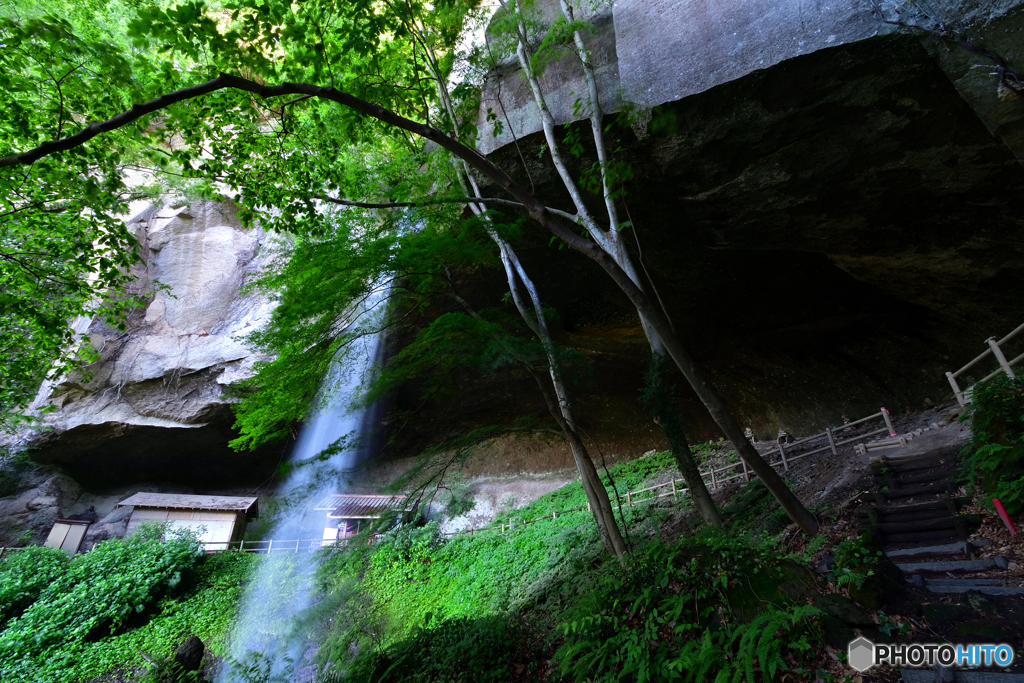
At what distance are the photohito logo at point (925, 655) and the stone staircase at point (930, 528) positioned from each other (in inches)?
31.9

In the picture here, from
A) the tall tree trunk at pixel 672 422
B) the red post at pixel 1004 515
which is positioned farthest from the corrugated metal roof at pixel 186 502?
the red post at pixel 1004 515

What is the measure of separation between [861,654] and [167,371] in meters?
17.1

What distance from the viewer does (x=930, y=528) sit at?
15.7ft

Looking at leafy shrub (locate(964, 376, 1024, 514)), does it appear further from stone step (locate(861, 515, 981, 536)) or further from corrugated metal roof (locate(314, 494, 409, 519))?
corrugated metal roof (locate(314, 494, 409, 519))

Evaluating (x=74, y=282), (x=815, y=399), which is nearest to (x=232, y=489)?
(x=74, y=282)

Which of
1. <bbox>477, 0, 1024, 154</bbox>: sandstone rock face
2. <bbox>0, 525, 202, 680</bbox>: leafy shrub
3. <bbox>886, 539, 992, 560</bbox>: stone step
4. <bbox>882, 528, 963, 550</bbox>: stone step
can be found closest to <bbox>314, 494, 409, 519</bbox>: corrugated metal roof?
<bbox>0, 525, 202, 680</bbox>: leafy shrub

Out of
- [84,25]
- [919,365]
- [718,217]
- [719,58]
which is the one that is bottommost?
[919,365]

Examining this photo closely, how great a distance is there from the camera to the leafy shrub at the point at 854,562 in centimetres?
389

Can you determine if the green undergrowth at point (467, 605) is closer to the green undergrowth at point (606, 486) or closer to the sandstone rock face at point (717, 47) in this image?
the green undergrowth at point (606, 486)

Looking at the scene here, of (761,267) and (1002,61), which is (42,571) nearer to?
(761,267)

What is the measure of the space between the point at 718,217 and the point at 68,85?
363 inches

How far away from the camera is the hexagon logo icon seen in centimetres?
328

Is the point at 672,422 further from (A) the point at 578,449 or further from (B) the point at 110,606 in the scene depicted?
(B) the point at 110,606

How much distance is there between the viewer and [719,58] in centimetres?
598
